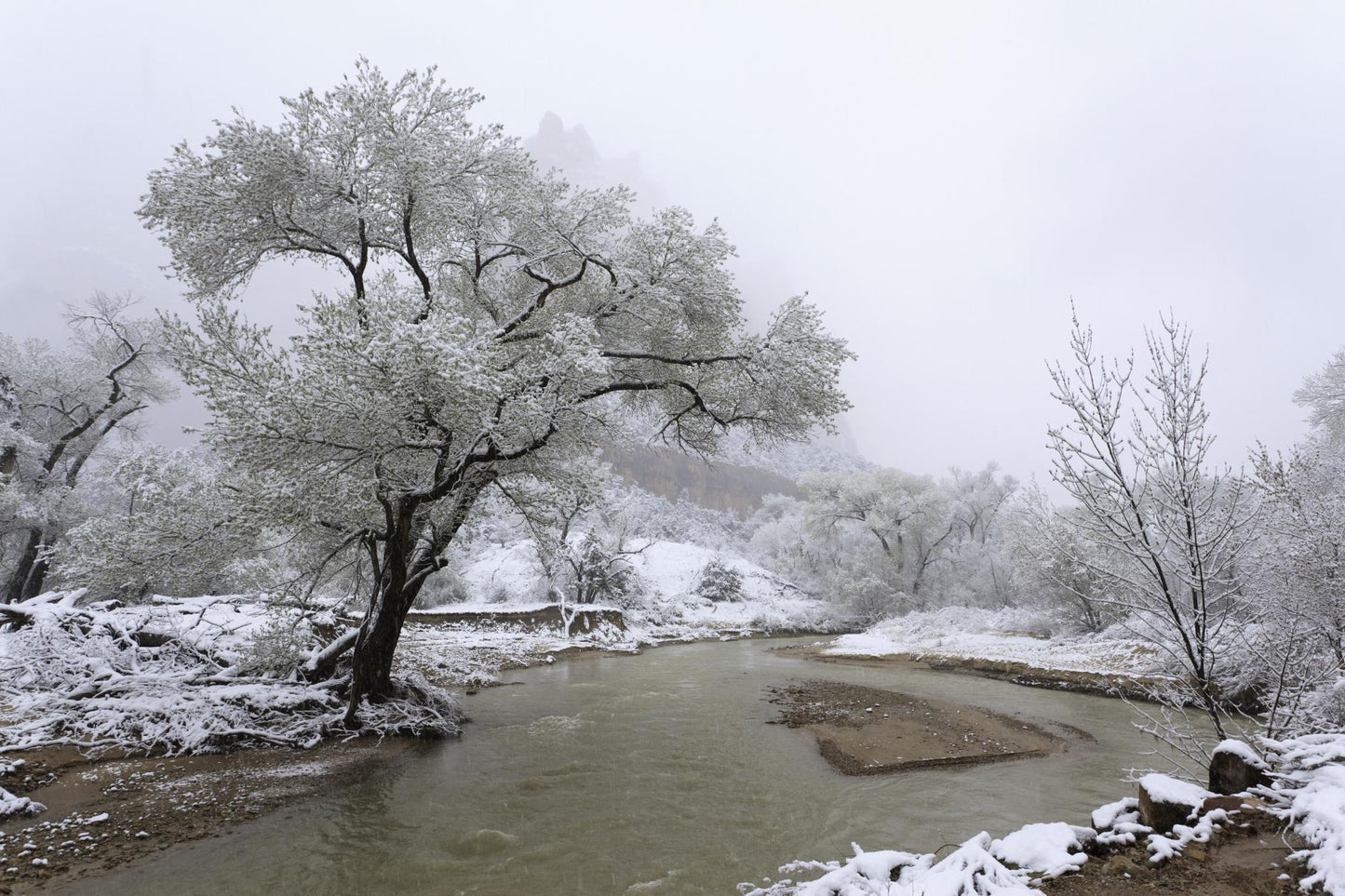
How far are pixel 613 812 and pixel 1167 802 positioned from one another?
200 inches

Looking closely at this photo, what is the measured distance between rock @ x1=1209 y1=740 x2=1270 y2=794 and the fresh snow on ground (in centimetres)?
1116

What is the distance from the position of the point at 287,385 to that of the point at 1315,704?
13.0m

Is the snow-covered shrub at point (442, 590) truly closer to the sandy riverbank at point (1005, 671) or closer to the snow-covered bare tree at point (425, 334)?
the sandy riverbank at point (1005, 671)

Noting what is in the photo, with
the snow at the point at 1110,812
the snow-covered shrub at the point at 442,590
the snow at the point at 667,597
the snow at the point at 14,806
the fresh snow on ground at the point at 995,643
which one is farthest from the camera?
the snow at the point at 667,597

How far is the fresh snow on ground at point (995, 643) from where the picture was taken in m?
17.5

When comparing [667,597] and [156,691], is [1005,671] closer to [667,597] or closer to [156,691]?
[156,691]

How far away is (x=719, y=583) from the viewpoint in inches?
1734

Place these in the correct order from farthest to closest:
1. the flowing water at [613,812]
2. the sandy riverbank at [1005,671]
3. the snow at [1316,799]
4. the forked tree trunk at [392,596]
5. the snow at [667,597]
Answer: the snow at [667,597]
the sandy riverbank at [1005,671]
the forked tree trunk at [392,596]
the flowing water at [613,812]
the snow at [1316,799]

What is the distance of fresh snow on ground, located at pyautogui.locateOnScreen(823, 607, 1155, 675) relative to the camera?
17516 millimetres

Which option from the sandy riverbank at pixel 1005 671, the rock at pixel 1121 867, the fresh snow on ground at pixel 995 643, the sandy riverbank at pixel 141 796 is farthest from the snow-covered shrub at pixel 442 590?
the rock at pixel 1121 867

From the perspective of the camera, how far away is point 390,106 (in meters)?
9.48

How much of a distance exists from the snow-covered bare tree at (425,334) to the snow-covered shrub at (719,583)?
32.4m

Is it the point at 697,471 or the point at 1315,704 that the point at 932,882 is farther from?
the point at 697,471

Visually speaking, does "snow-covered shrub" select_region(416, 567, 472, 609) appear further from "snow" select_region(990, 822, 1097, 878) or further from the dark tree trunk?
"snow" select_region(990, 822, 1097, 878)
